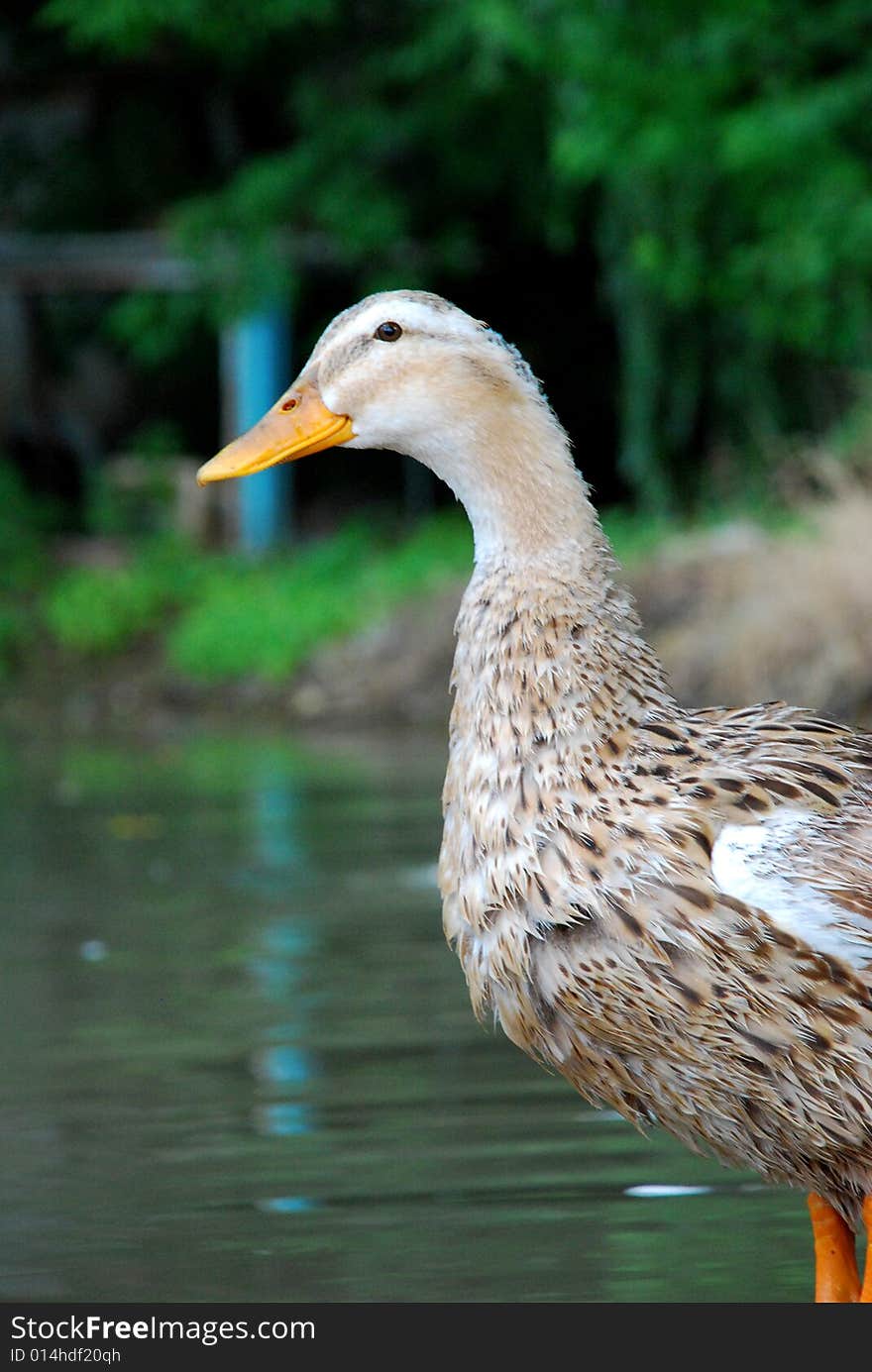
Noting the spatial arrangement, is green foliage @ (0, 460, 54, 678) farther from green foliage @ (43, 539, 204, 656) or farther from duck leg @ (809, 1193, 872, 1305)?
duck leg @ (809, 1193, 872, 1305)

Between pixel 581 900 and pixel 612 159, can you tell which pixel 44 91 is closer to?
pixel 612 159

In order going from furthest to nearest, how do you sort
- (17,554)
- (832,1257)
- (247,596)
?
(17,554) < (247,596) < (832,1257)

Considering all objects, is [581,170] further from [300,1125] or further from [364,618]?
[300,1125]

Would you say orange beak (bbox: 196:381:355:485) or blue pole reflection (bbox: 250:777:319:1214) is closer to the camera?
orange beak (bbox: 196:381:355:485)

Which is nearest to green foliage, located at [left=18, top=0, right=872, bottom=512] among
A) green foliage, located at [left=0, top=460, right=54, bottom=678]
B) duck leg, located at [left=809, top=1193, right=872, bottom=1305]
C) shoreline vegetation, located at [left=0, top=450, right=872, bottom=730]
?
shoreline vegetation, located at [left=0, top=450, right=872, bottom=730]

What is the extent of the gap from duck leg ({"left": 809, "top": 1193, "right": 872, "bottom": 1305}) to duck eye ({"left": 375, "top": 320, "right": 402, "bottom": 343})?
1.69 meters

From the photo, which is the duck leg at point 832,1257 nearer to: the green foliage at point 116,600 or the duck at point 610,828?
the duck at point 610,828

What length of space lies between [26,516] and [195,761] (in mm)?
8100

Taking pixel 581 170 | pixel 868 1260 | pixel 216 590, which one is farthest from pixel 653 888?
pixel 216 590

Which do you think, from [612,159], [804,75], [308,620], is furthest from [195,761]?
[804,75]

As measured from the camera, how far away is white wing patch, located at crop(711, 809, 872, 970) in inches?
149

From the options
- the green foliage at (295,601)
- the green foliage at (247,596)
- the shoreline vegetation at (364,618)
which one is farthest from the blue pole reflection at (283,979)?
the green foliage at (247,596)

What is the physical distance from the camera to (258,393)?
70.9 ft

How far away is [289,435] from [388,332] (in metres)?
0.26
